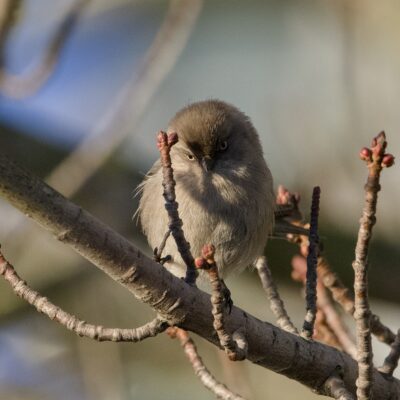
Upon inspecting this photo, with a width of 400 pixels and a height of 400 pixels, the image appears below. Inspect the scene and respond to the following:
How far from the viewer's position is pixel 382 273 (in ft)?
18.9

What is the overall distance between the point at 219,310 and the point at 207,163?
1.97 m

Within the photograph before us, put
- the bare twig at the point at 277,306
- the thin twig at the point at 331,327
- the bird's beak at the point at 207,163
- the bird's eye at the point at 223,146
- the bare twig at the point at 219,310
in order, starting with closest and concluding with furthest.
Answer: the bare twig at the point at 219,310, the bare twig at the point at 277,306, the thin twig at the point at 331,327, the bird's beak at the point at 207,163, the bird's eye at the point at 223,146

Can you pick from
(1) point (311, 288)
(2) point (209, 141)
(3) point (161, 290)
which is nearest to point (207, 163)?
(2) point (209, 141)

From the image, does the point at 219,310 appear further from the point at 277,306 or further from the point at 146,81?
the point at 146,81

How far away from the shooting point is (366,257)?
278 cm

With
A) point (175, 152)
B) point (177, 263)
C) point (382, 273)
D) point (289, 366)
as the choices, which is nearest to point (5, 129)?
point (175, 152)

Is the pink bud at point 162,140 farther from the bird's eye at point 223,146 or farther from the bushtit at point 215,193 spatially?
the bird's eye at point 223,146

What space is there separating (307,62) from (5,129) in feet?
15.0

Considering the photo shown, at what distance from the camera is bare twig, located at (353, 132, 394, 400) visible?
8.00 feet

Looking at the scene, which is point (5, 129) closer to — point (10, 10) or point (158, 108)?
point (10, 10)

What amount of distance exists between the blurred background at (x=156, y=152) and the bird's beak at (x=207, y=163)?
47 cm

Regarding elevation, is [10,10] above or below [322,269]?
above

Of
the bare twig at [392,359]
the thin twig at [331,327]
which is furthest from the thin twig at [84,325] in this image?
the thin twig at [331,327]

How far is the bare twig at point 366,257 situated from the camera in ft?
8.00
